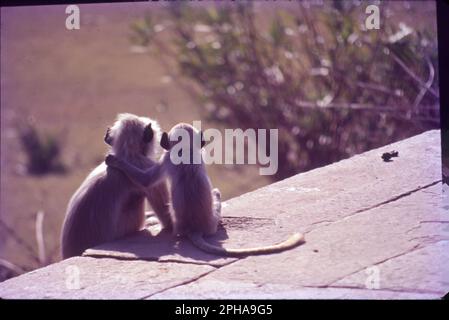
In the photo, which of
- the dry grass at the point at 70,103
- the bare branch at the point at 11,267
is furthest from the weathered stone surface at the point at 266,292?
the dry grass at the point at 70,103

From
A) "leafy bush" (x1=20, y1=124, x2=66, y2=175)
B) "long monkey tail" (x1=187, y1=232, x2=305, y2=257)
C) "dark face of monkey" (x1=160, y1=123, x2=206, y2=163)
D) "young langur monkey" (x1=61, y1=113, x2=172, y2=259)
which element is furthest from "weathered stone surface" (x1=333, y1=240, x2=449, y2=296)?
"leafy bush" (x1=20, y1=124, x2=66, y2=175)

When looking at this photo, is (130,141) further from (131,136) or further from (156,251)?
(156,251)

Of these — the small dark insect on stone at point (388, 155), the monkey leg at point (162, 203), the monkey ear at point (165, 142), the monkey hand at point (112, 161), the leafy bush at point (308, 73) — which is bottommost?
the monkey leg at point (162, 203)

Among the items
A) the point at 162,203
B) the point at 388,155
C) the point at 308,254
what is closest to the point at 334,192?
the point at 388,155

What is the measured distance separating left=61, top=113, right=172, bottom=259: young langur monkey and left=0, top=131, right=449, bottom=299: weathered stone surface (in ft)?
0.51

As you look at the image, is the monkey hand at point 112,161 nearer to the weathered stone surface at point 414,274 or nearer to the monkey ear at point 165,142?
the monkey ear at point 165,142

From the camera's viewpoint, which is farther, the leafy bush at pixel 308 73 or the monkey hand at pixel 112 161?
the leafy bush at pixel 308 73

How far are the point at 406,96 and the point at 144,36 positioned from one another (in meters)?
3.35

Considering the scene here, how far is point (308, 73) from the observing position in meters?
9.36

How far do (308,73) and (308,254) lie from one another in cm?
520

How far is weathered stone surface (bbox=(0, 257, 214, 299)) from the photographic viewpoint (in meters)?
4.33

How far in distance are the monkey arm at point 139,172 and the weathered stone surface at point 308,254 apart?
379mm

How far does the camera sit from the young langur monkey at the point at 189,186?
4.81 m
